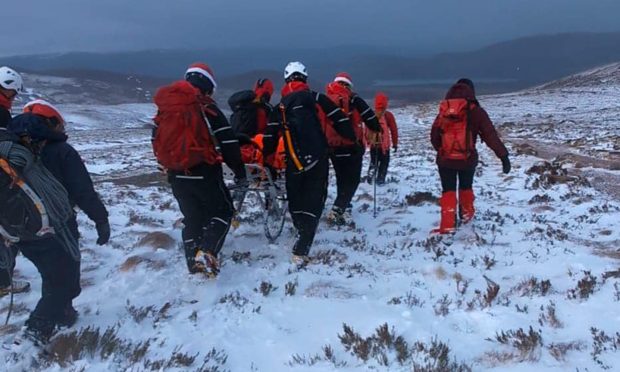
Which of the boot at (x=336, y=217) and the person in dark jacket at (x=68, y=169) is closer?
the person in dark jacket at (x=68, y=169)

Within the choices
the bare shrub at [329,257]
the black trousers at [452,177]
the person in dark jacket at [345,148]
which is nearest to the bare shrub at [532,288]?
the bare shrub at [329,257]

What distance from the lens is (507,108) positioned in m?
58.4

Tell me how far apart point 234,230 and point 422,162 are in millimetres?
11282

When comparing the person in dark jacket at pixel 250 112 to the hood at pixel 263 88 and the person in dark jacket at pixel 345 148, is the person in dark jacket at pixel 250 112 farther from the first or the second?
the person in dark jacket at pixel 345 148

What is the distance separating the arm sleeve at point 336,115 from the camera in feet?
25.1

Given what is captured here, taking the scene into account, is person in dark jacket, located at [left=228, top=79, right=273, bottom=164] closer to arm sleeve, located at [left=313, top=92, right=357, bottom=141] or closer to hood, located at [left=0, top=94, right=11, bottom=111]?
arm sleeve, located at [left=313, top=92, right=357, bottom=141]

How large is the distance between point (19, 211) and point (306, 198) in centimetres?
340

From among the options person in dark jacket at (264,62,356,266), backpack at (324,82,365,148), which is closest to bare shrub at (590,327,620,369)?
person in dark jacket at (264,62,356,266)

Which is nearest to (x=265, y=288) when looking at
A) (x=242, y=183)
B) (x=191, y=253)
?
(x=191, y=253)

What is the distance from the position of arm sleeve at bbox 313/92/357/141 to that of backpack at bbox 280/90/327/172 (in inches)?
12.1

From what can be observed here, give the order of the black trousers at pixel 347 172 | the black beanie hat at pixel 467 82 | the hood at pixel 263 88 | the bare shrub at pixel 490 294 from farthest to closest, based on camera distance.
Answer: the black trousers at pixel 347 172
the hood at pixel 263 88
the black beanie hat at pixel 467 82
the bare shrub at pixel 490 294

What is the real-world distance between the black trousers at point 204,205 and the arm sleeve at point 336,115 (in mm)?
1716

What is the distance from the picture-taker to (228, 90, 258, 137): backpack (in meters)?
8.48

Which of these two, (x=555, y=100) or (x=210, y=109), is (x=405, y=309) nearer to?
(x=210, y=109)
